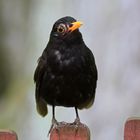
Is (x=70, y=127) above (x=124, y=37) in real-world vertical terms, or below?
below

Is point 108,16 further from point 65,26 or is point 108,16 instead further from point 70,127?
point 70,127

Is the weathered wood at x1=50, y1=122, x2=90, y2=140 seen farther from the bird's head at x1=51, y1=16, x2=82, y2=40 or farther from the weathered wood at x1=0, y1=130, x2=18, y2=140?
the bird's head at x1=51, y1=16, x2=82, y2=40

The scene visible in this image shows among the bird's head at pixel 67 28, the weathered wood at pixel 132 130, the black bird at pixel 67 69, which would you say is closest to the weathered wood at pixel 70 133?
the weathered wood at pixel 132 130

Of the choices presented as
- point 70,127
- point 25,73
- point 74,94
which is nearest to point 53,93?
point 74,94

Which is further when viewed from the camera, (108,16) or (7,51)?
(7,51)

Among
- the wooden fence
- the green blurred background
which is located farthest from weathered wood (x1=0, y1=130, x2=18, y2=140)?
the green blurred background

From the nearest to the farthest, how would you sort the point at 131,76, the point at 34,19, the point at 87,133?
1. the point at 87,133
2. the point at 131,76
3. the point at 34,19

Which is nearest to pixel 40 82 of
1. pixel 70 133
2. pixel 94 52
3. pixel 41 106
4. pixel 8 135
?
pixel 41 106

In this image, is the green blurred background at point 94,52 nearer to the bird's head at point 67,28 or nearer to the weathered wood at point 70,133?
the bird's head at point 67,28
